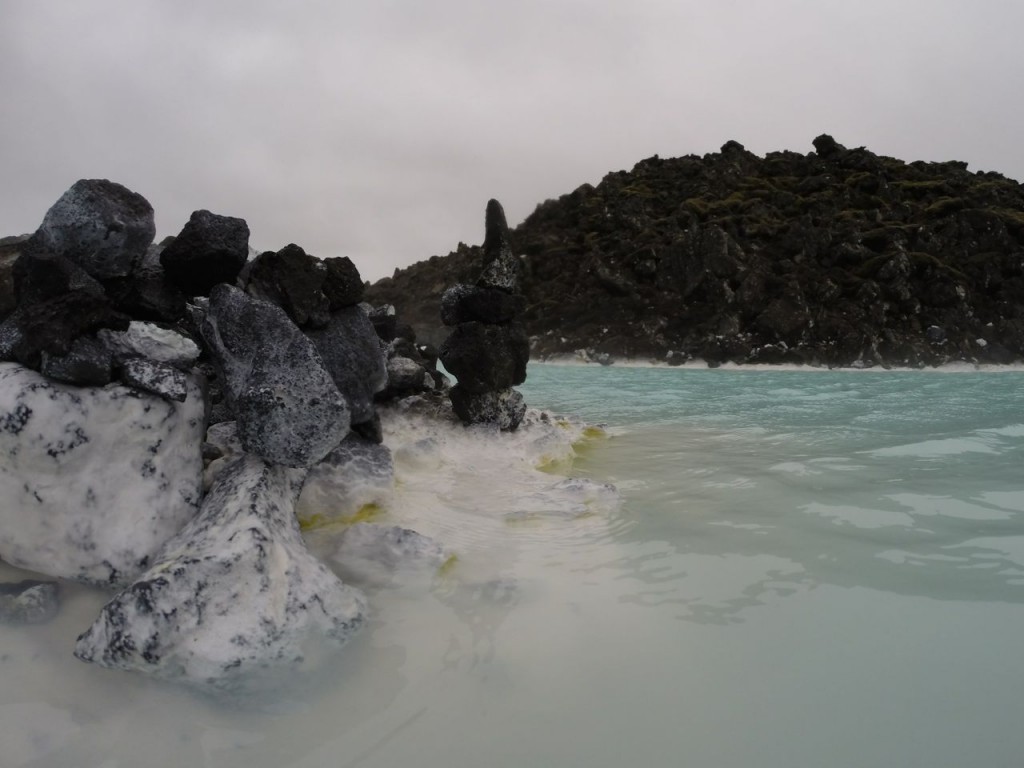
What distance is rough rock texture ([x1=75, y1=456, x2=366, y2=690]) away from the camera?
249cm

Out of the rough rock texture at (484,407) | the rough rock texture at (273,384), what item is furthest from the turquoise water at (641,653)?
the rough rock texture at (484,407)

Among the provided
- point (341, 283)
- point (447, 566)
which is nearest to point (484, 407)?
point (341, 283)

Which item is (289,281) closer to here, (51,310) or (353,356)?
(353,356)

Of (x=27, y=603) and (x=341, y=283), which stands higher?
(x=341, y=283)

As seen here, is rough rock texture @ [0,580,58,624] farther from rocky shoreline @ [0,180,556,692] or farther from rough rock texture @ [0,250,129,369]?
rough rock texture @ [0,250,129,369]

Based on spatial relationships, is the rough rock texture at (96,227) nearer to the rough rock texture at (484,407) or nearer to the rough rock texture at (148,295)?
the rough rock texture at (148,295)

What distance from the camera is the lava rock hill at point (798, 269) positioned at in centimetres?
3634

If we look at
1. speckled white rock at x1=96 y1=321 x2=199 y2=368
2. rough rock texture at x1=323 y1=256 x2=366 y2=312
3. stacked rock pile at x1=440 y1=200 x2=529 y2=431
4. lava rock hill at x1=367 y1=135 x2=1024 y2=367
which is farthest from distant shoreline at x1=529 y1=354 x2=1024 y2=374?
speckled white rock at x1=96 y1=321 x2=199 y2=368

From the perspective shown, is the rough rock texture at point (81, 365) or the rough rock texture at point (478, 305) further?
the rough rock texture at point (478, 305)

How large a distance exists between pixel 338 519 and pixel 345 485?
9.7 inches

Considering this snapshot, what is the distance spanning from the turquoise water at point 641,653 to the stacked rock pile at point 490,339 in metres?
2.12

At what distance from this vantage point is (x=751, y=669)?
2.66m

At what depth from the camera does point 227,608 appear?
266 cm

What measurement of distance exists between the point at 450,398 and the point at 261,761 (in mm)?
5766
